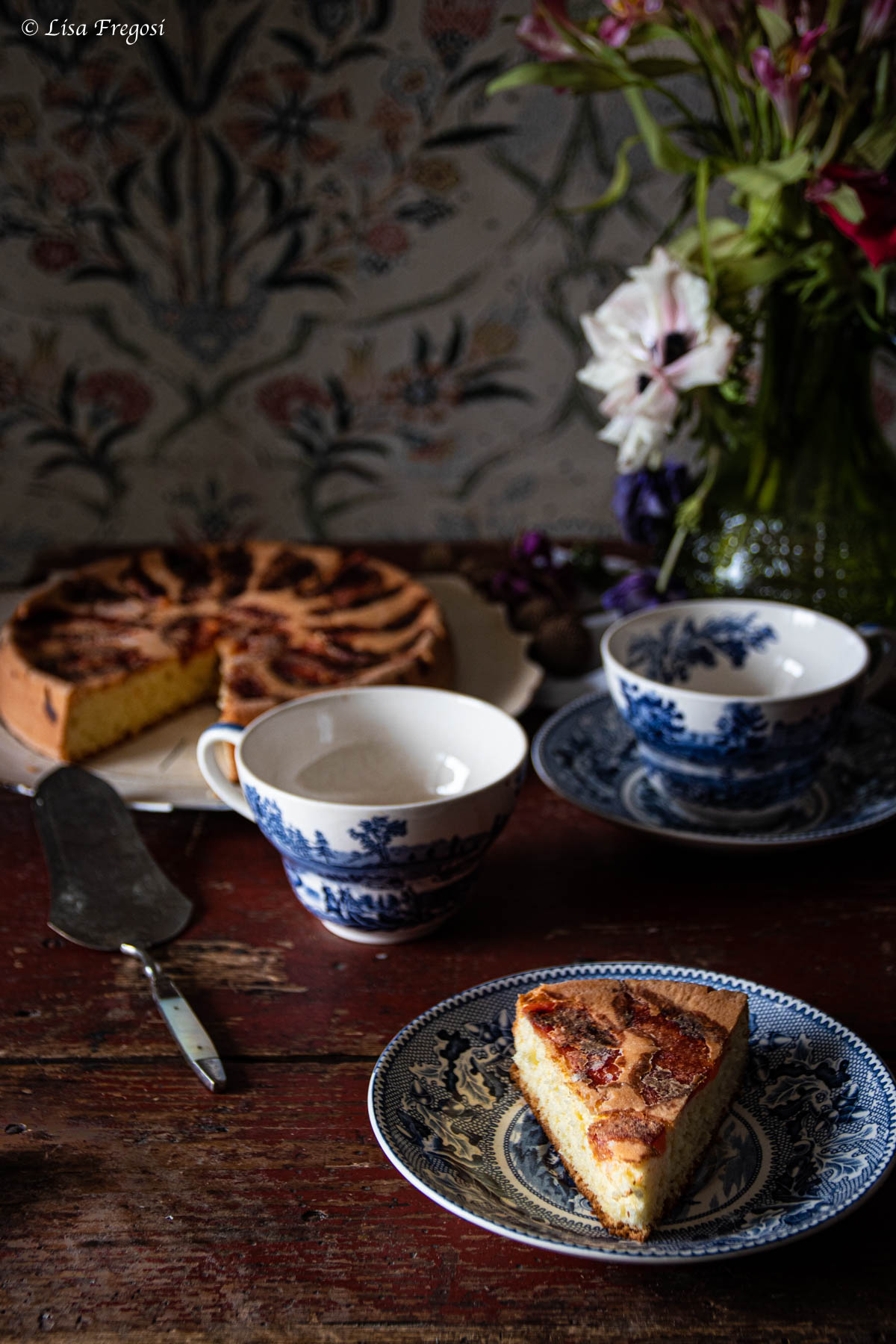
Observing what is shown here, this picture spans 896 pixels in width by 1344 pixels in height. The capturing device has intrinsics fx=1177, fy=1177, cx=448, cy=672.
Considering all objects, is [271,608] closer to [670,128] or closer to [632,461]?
[632,461]

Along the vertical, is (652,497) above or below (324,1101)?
above

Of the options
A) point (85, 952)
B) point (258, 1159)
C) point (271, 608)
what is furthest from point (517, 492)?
point (258, 1159)

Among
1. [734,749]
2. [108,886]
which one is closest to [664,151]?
[734,749]

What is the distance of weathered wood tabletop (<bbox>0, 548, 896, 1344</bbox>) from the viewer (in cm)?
59

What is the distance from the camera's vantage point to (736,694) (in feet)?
3.81

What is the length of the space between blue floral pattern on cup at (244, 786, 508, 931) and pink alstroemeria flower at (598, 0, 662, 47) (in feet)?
2.38

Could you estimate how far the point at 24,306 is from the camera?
96.1 inches

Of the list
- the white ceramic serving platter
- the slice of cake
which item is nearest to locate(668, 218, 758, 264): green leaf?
the white ceramic serving platter

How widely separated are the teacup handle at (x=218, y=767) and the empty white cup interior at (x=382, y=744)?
0.03 m

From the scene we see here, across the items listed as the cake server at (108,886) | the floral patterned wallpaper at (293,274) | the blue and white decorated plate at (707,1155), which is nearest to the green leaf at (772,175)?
the blue and white decorated plate at (707,1155)

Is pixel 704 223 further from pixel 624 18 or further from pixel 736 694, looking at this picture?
pixel 736 694

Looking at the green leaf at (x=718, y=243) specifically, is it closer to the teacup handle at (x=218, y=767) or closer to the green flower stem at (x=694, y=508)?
the green flower stem at (x=694, y=508)

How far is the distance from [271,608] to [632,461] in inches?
23.8
